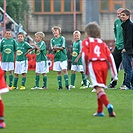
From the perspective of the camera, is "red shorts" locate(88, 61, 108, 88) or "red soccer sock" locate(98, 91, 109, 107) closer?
"red soccer sock" locate(98, 91, 109, 107)

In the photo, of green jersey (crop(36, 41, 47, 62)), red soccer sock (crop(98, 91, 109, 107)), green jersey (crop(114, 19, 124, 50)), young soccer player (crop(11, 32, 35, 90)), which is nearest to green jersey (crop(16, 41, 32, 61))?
young soccer player (crop(11, 32, 35, 90))

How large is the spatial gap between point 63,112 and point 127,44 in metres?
6.32

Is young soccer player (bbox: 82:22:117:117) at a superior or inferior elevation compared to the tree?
inferior

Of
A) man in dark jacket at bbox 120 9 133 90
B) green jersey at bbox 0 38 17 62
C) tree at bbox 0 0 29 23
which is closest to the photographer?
man in dark jacket at bbox 120 9 133 90

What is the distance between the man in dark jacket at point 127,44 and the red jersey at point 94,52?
6288 mm

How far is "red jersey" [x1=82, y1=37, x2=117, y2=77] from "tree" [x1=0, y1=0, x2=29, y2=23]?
26616 millimetres

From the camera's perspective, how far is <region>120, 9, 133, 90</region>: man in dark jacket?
63.4 ft

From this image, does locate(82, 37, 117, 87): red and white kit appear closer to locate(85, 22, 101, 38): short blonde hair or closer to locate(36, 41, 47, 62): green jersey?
locate(85, 22, 101, 38): short blonde hair

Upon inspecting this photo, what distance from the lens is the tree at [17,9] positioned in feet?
135

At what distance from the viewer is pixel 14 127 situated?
11.6m

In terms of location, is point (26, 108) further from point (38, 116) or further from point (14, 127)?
point (14, 127)

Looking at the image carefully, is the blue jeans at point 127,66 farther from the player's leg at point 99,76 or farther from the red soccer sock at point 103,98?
the red soccer sock at point 103,98

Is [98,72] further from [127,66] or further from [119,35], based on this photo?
[119,35]

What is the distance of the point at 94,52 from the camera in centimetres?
1297
